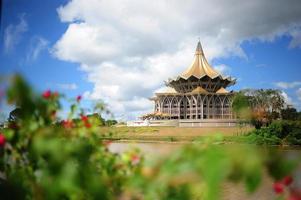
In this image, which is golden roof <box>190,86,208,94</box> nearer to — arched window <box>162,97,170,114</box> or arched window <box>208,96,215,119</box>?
arched window <box>208,96,215,119</box>

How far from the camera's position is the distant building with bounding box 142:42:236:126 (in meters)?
53.2

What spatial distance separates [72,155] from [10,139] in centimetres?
89

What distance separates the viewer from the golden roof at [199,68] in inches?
2162

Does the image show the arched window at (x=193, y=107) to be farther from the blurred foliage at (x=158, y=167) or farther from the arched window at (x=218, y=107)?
the blurred foliage at (x=158, y=167)

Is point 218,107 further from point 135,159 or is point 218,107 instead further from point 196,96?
point 135,159

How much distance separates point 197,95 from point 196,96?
A: 0.27 metres

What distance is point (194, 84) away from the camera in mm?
56188

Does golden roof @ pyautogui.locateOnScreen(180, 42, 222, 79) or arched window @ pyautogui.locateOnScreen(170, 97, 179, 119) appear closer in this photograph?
arched window @ pyautogui.locateOnScreen(170, 97, 179, 119)

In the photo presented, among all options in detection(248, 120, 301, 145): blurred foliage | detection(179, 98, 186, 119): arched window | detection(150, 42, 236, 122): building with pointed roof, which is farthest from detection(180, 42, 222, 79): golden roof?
detection(248, 120, 301, 145): blurred foliage

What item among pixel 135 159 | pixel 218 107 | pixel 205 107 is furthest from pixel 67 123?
pixel 218 107

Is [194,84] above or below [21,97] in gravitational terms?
above

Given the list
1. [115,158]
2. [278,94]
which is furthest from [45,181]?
[278,94]

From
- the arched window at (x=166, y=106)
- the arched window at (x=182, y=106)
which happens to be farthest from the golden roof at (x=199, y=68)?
the arched window at (x=166, y=106)

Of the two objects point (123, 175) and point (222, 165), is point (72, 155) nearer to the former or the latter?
point (222, 165)
